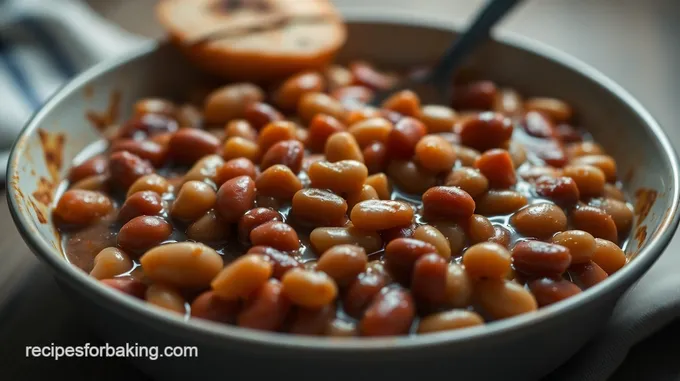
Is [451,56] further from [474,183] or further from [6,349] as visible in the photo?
[6,349]

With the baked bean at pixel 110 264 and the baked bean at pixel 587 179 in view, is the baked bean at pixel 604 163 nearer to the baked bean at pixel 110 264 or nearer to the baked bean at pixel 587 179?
the baked bean at pixel 587 179

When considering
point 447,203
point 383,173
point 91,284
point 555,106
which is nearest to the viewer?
point 91,284

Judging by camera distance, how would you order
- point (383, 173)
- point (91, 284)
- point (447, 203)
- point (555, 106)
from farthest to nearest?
1. point (555, 106)
2. point (383, 173)
3. point (447, 203)
4. point (91, 284)

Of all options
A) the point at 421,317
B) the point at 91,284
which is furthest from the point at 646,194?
the point at 91,284

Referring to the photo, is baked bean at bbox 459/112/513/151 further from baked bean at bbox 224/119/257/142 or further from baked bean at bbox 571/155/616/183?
baked bean at bbox 224/119/257/142

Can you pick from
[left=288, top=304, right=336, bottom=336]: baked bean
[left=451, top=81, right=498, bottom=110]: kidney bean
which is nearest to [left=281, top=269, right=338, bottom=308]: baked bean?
[left=288, top=304, right=336, bottom=336]: baked bean

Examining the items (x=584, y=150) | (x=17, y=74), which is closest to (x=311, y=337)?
(x=584, y=150)

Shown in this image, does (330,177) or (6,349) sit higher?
(330,177)

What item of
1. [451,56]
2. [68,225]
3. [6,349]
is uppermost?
[451,56]
